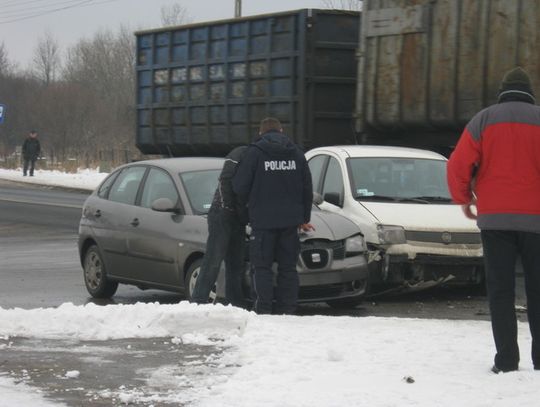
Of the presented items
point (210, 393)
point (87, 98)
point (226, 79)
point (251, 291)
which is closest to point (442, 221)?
point (251, 291)

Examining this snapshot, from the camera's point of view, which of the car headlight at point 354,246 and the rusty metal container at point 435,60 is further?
the rusty metal container at point 435,60

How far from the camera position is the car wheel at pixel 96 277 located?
11805 mm

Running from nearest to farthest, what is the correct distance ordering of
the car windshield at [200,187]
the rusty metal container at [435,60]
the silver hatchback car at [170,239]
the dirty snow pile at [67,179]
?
the silver hatchback car at [170,239]
the car windshield at [200,187]
the rusty metal container at [435,60]
the dirty snow pile at [67,179]

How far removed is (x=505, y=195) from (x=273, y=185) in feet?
11.0

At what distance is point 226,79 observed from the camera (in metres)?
20.2

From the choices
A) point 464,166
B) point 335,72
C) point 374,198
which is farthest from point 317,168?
point 335,72

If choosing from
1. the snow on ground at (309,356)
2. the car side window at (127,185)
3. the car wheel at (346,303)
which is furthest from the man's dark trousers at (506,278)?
the car side window at (127,185)

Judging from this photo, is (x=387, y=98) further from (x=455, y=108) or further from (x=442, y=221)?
(x=442, y=221)

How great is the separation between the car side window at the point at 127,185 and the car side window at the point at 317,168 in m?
1.95

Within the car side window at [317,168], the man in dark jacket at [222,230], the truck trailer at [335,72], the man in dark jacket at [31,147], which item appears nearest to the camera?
the man in dark jacket at [222,230]

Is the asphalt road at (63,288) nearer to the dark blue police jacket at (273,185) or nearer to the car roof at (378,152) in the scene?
the car roof at (378,152)

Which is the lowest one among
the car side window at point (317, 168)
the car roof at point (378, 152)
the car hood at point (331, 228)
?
the car hood at point (331, 228)

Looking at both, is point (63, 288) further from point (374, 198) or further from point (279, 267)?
point (279, 267)

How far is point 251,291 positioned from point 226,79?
35.1 ft
